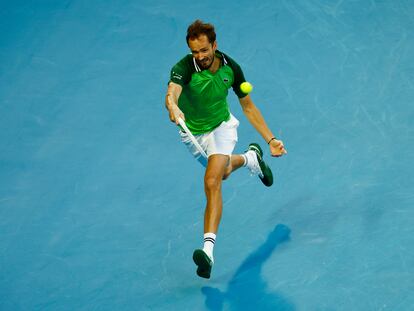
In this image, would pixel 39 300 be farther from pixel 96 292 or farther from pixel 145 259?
pixel 145 259

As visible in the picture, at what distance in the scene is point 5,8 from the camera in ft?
37.1

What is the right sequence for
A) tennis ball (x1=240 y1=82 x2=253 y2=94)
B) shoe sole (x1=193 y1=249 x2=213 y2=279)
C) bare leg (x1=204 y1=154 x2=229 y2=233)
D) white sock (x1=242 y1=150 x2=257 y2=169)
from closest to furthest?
1. shoe sole (x1=193 y1=249 x2=213 y2=279)
2. bare leg (x1=204 y1=154 x2=229 y2=233)
3. tennis ball (x1=240 y1=82 x2=253 y2=94)
4. white sock (x1=242 y1=150 x2=257 y2=169)

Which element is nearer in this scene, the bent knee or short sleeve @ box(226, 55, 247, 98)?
the bent knee

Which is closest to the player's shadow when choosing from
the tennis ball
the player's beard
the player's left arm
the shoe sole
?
the shoe sole

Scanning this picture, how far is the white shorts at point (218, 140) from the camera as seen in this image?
318 inches

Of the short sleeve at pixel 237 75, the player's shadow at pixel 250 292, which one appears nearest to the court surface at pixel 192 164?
the player's shadow at pixel 250 292

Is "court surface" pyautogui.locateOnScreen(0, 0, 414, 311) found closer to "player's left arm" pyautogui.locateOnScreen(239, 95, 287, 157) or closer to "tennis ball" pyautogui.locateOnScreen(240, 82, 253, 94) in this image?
"player's left arm" pyautogui.locateOnScreen(239, 95, 287, 157)

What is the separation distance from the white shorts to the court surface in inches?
28.0

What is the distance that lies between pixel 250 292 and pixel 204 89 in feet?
5.86

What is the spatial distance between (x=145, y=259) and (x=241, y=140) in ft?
6.49

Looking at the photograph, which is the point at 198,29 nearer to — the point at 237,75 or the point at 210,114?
the point at 237,75

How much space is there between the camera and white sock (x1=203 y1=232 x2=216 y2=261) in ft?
24.4

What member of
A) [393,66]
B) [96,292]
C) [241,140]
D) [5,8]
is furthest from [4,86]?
[393,66]

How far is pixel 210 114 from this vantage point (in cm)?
816
